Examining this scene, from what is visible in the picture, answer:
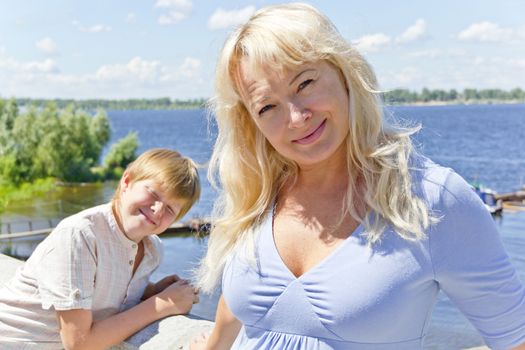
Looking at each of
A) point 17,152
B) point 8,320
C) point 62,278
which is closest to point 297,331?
point 62,278

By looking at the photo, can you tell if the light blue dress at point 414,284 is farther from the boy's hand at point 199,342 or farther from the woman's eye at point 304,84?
the boy's hand at point 199,342

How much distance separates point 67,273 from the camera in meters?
2.58

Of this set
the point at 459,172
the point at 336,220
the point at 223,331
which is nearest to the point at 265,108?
the point at 336,220

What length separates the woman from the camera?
Answer: 70.2 inches

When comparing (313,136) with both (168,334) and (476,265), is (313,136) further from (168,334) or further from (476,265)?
(168,334)

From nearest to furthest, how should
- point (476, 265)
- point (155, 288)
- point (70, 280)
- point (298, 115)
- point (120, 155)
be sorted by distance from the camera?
point (476, 265) < point (298, 115) < point (70, 280) < point (155, 288) < point (120, 155)

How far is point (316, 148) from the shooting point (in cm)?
198

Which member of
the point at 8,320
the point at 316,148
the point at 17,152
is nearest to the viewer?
the point at 316,148

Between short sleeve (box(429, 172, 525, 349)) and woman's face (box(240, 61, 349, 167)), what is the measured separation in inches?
14.9

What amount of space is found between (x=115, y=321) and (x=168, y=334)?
0.23 m

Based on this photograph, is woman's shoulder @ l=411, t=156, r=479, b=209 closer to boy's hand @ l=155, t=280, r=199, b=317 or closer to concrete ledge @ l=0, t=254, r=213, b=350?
concrete ledge @ l=0, t=254, r=213, b=350

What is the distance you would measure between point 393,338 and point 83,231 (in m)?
1.38

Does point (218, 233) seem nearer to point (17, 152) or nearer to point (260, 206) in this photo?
point (260, 206)

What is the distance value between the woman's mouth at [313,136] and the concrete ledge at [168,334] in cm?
92
